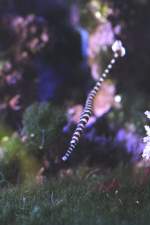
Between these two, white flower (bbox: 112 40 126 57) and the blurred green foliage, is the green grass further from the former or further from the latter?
white flower (bbox: 112 40 126 57)

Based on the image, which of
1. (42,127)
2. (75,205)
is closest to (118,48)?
(42,127)

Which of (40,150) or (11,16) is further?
(11,16)

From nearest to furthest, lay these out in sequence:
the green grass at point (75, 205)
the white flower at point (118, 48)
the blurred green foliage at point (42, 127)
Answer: the green grass at point (75, 205)
the white flower at point (118, 48)
the blurred green foliage at point (42, 127)

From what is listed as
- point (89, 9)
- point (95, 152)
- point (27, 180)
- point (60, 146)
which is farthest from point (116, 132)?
point (89, 9)

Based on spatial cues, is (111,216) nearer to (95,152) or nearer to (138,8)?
(95,152)

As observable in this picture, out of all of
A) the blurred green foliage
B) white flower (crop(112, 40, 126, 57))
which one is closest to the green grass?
the blurred green foliage

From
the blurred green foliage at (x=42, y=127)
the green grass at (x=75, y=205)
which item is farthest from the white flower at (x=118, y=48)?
the green grass at (x=75, y=205)

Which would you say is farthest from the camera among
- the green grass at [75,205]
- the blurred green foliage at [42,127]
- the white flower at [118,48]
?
the blurred green foliage at [42,127]

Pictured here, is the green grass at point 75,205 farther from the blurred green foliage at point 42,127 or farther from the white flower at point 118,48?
the white flower at point 118,48
